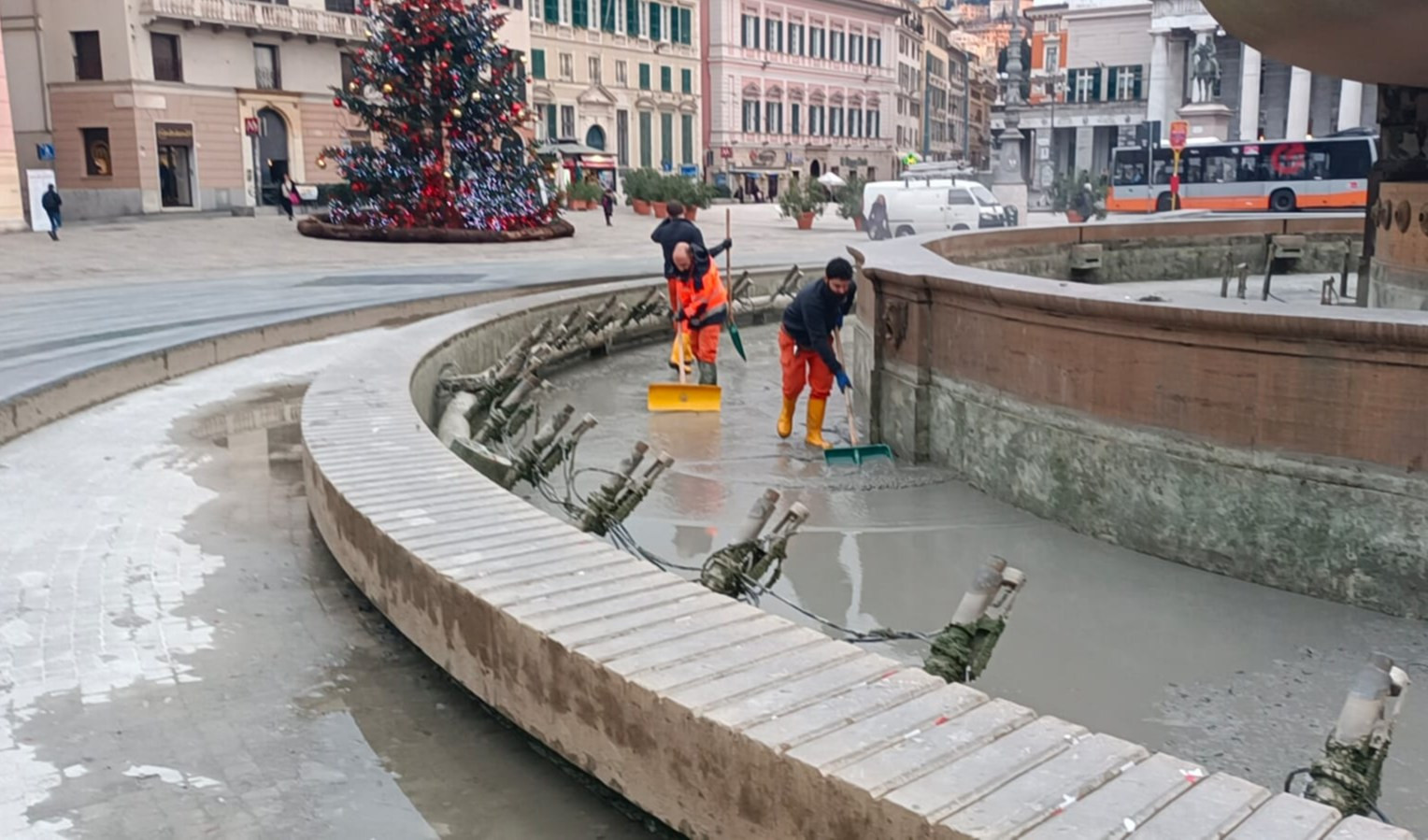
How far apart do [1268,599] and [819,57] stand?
3118 inches

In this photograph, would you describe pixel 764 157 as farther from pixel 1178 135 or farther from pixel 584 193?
Result: pixel 1178 135

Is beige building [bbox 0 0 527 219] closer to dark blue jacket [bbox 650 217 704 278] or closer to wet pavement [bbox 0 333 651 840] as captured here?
dark blue jacket [bbox 650 217 704 278]

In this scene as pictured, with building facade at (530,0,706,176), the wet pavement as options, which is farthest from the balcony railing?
the wet pavement

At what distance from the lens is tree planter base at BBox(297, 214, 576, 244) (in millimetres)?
26547

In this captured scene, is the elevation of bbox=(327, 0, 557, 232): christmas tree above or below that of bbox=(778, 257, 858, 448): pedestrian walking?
above

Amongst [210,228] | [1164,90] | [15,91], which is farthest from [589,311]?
[1164,90]

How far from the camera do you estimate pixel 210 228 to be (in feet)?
106

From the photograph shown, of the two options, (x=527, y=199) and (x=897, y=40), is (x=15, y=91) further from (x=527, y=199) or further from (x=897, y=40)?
(x=897, y=40)

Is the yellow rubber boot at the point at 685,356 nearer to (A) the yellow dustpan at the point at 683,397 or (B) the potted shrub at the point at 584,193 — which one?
(A) the yellow dustpan at the point at 683,397

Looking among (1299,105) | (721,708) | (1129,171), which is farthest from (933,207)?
(1299,105)

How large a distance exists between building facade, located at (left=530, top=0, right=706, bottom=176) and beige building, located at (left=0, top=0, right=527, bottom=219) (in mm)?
15520

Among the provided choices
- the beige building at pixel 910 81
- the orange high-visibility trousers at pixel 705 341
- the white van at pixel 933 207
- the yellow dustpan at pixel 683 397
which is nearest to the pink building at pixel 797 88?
the beige building at pixel 910 81

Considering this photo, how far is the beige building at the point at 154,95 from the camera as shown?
42281 millimetres

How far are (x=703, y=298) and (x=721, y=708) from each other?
8457mm
